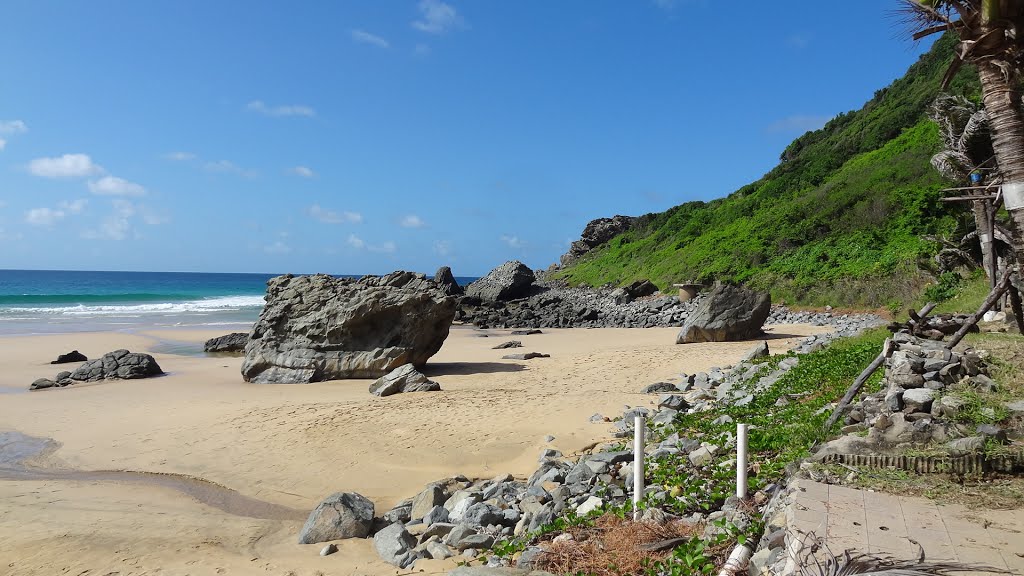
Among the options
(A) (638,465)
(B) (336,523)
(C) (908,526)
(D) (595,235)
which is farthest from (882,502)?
(D) (595,235)

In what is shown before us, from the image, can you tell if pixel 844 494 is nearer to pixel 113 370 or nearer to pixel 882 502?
pixel 882 502

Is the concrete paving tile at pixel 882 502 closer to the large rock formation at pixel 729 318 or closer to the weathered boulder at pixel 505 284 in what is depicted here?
the large rock formation at pixel 729 318

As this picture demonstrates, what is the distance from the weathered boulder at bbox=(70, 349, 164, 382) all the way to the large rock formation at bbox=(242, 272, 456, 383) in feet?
10.1

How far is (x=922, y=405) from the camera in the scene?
6.33m

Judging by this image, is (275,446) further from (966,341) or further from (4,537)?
(966,341)

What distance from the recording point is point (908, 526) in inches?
170

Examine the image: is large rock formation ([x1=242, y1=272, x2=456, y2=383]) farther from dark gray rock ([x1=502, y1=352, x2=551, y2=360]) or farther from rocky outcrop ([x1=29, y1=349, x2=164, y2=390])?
dark gray rock ([x1=502, y1=352, x2=551, y2=360])

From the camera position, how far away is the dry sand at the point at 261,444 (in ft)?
21.9

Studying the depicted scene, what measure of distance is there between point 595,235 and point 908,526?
271 feet

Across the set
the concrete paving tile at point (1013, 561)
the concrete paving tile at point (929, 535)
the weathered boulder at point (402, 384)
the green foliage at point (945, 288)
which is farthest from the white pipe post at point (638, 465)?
the green foliage at point (945, 288)

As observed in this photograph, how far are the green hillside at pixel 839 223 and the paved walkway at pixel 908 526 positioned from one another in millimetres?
19179

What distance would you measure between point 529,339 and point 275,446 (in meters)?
18.7

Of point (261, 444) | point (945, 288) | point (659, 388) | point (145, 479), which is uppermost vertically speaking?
point (945, 288)

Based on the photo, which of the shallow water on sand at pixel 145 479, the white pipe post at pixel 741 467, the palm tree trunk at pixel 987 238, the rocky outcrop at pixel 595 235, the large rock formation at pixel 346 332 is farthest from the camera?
the rocky outcrop at pixel 595 235
